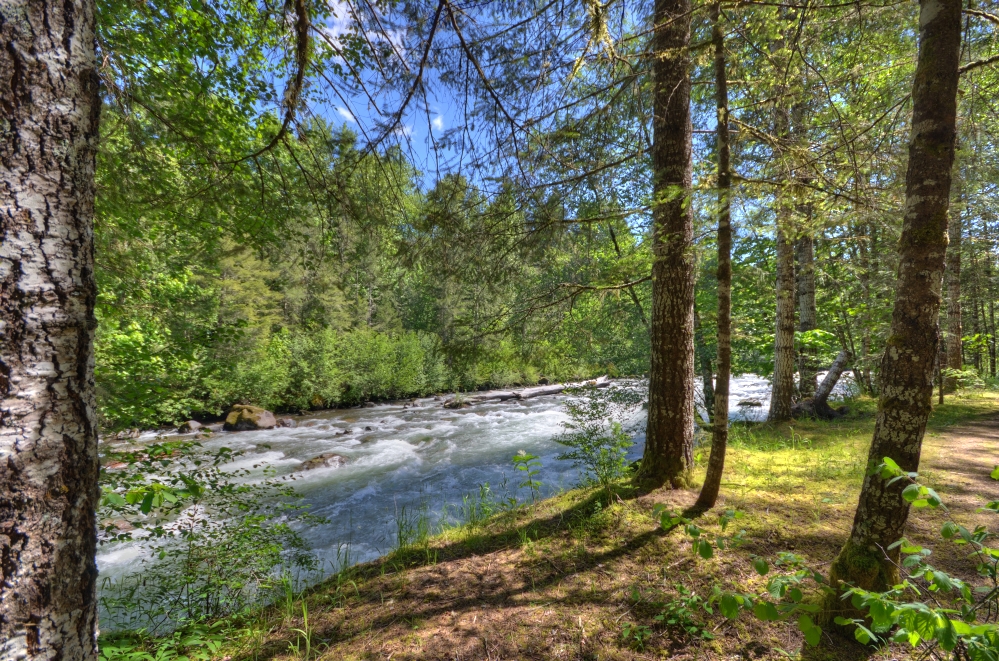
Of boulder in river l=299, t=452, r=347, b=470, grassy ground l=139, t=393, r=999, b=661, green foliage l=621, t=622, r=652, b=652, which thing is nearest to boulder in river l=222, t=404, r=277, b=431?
boulder in river l=299, t=452, r=347, b=470

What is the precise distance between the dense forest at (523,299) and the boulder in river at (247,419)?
7168 mm

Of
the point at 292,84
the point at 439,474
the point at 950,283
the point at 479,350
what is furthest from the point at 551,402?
the point at 292,84

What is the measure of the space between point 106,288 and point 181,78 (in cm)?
241

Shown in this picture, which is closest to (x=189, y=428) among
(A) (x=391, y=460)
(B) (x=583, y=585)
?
(A) (x=391, y=460)

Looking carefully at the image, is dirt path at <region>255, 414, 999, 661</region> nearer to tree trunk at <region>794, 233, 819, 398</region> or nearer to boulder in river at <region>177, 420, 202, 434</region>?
tree trunk at <region>794, 233, 819, 398</region>

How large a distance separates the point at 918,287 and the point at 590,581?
2.50 metres

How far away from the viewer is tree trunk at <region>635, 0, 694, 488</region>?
3520 millimetres

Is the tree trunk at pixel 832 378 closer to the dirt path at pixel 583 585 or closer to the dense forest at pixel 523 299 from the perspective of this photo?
the dense forest at pixel 523 299

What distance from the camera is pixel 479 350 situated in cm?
400

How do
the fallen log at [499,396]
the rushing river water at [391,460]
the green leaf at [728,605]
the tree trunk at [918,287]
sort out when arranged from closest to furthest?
the green leaf at [728,605] → the tree trunk at [918,287] → the rushing river water at [391,460] → the fallen log at [499,396]

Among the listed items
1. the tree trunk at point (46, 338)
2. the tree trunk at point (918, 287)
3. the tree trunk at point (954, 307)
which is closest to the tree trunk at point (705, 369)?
the tree trunk at point (954, 307)

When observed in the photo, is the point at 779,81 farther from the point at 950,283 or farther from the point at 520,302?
the point at 950,283

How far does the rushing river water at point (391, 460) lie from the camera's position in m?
5.27

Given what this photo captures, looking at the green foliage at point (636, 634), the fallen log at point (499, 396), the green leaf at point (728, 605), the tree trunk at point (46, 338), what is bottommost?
the fallen log at point (499, 396)
